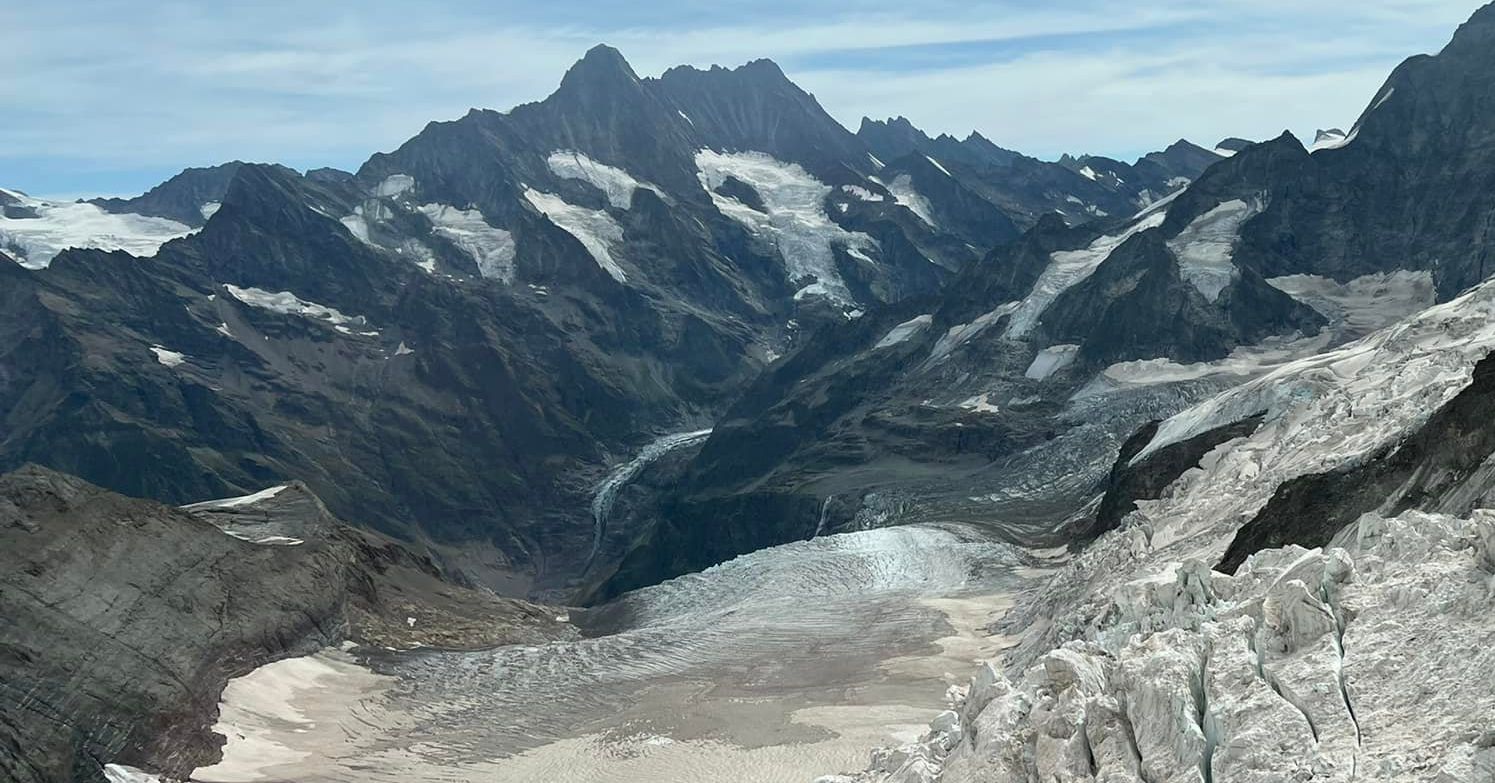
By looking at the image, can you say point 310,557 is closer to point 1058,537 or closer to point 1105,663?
point 1105,663

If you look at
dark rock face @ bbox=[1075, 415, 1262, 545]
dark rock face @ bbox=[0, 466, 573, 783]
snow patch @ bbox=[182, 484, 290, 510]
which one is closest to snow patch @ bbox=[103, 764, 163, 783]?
dark rock face @ bbox=[0, 466, 573, 783]

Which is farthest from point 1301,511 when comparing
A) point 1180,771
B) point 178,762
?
point 178,762

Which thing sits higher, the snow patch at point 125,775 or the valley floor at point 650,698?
the snow patch at point 125,775

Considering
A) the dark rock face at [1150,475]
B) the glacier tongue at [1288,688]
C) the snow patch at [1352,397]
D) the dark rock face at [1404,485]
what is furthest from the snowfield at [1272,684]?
the dark rock face at [1150,475]

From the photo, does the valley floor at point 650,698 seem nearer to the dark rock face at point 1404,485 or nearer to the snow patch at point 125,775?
the snow patch at point 125,775

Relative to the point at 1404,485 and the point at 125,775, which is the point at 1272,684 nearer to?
the point at 1404,485

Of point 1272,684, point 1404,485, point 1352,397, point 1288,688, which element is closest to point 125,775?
point 1272,684
